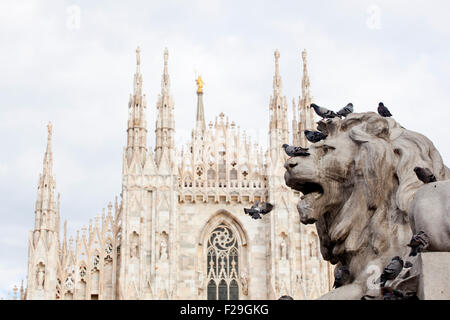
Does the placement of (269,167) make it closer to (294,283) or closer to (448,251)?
(294,283)

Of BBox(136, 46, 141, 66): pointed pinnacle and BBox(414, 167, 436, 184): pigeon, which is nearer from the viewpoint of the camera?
BBox(414, 167, 436, 184): pigeon

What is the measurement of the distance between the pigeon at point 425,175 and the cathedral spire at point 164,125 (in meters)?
22.4

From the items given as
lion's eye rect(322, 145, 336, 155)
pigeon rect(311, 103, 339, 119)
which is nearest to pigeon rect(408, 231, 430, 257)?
lion's eye rect(322, 145, 336, 155)

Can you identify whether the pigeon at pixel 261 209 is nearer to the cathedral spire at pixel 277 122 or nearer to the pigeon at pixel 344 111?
the pigeon at pixel 344 111

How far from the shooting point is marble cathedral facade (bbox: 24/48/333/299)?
2420 cm

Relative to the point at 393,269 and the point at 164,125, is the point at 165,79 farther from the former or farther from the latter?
the point at 393,269

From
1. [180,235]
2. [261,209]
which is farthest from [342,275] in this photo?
[180,235]

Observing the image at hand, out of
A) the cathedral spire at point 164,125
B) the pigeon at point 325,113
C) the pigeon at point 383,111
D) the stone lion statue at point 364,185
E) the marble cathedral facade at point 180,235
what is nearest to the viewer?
the stone lion statue at point 364,185

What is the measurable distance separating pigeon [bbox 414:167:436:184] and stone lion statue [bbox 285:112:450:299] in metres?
0.17

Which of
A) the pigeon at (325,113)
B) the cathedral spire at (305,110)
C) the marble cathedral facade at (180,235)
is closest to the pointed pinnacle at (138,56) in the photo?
the marble cathedral facade at (180,235)

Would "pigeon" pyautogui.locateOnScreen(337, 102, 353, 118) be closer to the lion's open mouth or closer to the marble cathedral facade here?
the lion's open mouth

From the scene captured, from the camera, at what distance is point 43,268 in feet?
79.7

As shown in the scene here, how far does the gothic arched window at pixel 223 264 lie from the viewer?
24.9m
